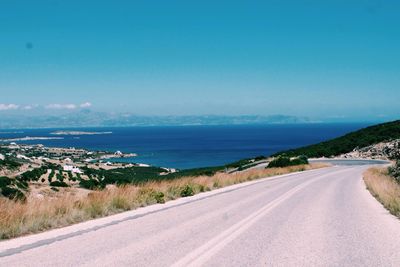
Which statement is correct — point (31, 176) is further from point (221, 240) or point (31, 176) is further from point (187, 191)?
point (221, 240)

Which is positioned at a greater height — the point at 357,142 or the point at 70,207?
the point at 70,207

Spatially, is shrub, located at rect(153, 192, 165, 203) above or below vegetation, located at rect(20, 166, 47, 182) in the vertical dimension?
above

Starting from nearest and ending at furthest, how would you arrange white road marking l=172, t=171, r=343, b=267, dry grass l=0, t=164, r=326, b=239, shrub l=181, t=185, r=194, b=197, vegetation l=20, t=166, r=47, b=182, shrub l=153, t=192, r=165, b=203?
white road marking l=172, t=171, r=343, b=267 < dry grass l=0, t=164, r=326, b=239 < shrub l=153, t=192, r=165, b=203 < shrub l=181, t=185, r=194, b=197 < vegetation l=20, t=166, r=47, b=182

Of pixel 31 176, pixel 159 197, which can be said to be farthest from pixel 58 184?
pixel 159 197

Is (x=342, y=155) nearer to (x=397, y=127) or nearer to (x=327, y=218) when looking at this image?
(x=397, y=127)

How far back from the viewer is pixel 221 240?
28.9ft

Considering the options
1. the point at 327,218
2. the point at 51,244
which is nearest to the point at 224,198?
the point at 327,218

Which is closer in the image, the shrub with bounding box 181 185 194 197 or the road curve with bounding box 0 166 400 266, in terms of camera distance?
the road curve with bounding box 0 166 400 266

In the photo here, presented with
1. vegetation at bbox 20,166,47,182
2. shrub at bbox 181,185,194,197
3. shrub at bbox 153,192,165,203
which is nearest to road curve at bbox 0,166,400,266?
shrub at bbox 153,192,165,203

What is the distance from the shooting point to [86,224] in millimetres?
10664

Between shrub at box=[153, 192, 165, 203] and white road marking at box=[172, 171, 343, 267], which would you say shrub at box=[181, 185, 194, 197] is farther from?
white road marking at box=[172, 171, 343, 267]

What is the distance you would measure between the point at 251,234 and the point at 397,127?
85787mm

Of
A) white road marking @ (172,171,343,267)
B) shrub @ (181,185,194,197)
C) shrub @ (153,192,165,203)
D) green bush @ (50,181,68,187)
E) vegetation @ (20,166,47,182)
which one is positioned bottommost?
green bush @ (50,181,68,187)

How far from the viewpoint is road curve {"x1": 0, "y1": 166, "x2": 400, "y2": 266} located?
7031mm
